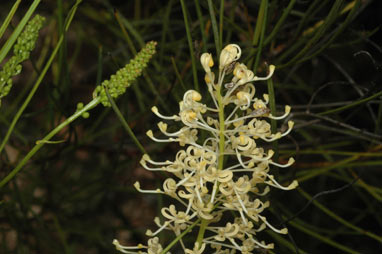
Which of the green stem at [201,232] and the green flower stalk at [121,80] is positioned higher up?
the green flower stalk at [121,80]

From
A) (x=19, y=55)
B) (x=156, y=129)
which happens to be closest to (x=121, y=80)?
(x=19, y=55)

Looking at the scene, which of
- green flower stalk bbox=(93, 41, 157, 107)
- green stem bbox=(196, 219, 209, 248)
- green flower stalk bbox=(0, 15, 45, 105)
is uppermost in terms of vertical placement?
green flower stalk bbox=(0, 15, 45, 105)

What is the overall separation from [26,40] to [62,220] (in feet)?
1.77

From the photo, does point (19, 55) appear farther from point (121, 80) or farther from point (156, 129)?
point (156, 129)

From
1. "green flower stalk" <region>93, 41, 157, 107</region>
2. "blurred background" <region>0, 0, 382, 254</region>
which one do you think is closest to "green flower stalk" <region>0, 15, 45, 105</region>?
"green flower stalk" <region>93, 41, 157, 107</region>

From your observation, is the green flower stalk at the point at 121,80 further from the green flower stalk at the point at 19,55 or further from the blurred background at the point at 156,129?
the blurred background at the point at 156,129

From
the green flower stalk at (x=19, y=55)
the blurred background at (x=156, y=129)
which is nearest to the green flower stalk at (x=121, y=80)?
the green flower stalk at (x=19, y=55)

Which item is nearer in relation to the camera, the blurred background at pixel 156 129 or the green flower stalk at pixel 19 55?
the green flower stalk at pixel 19 55

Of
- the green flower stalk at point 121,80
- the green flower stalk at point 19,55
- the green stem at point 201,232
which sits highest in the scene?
the green flower stalk at point 19,55

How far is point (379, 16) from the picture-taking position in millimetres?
881

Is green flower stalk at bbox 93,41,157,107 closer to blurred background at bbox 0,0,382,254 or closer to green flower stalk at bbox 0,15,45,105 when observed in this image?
green flower stalk at bbox 0,15,45,105

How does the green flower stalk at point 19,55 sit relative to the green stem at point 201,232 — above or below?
above

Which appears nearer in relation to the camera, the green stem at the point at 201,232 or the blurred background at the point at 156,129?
the green stem at the point at 201,232

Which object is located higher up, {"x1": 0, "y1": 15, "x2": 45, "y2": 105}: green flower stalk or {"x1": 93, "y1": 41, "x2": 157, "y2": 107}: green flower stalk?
{"x1": 0, "y1": 15, "x2": 45, "y2": 105}: green flower stalk
